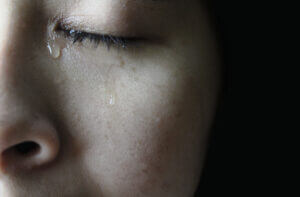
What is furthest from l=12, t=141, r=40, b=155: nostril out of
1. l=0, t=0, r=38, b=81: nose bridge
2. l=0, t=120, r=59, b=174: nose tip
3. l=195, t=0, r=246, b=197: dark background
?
l=195, t=0, r=246, b=197: dark background

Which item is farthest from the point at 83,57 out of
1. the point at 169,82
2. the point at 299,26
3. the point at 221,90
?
the point at 299,26

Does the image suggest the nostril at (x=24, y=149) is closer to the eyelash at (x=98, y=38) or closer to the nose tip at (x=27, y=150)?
the nose tip at (x=27, y=150)

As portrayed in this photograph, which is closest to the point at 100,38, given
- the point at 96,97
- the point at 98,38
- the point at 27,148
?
the point at 98,38

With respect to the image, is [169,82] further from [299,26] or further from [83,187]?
[299,26]

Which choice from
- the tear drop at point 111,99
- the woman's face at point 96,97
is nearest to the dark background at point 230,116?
the woman's face at point 96,97

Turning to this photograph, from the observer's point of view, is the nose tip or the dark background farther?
the dark background

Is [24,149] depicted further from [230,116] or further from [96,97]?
[230,116]

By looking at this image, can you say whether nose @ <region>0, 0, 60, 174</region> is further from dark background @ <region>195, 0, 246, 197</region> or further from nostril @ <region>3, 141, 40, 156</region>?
dark background @ <region>195, 0, 246, 197</region>

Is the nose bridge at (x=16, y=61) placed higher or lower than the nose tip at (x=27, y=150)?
higher
